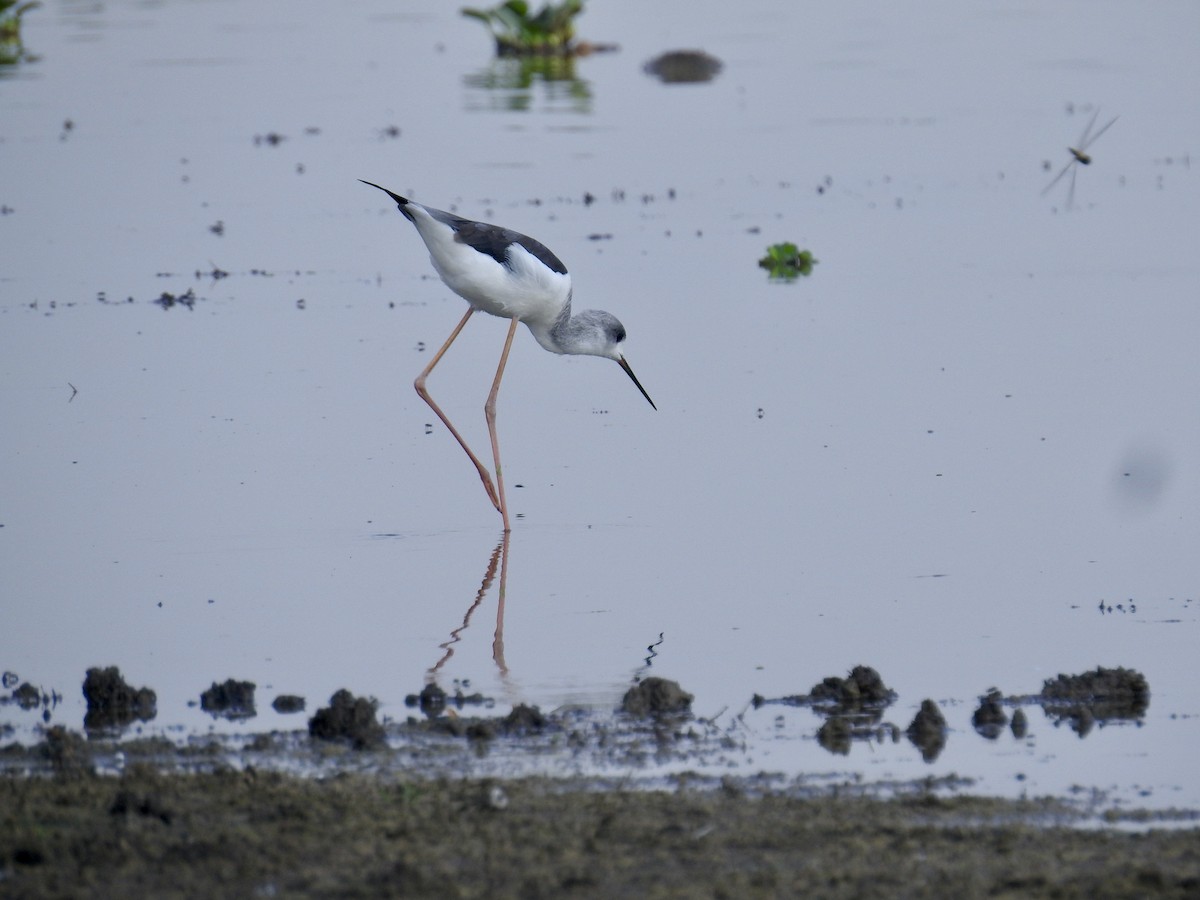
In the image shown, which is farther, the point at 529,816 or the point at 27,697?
the point at 27,697

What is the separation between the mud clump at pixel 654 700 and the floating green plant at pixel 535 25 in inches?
936

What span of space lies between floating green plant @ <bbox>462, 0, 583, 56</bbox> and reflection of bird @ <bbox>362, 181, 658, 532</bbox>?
19609 mm

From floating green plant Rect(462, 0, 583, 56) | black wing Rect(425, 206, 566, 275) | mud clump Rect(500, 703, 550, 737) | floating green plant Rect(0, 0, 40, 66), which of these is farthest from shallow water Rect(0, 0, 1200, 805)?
floating green plant Rect(0, 0, 40, 66)

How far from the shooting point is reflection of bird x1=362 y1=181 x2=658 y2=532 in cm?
904

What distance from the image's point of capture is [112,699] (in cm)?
579

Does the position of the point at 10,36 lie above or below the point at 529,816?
above

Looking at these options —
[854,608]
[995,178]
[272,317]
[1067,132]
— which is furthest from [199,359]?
[1067,132]

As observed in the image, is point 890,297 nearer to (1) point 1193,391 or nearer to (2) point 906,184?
(1) point 1193,391

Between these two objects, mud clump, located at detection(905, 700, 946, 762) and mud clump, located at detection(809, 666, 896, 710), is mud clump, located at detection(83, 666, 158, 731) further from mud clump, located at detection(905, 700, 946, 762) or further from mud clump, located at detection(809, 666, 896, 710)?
mud clump, located at detection(905, 700, 946, 762)

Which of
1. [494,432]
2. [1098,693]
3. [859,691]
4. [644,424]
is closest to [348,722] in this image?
[859,691]

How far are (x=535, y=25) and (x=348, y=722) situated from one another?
24.7 meters

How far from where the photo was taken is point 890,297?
41.1 ft

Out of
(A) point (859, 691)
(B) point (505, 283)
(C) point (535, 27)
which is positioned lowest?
(A) point (859, 691)

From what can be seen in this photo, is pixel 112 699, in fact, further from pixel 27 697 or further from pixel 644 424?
pixel 644 424
